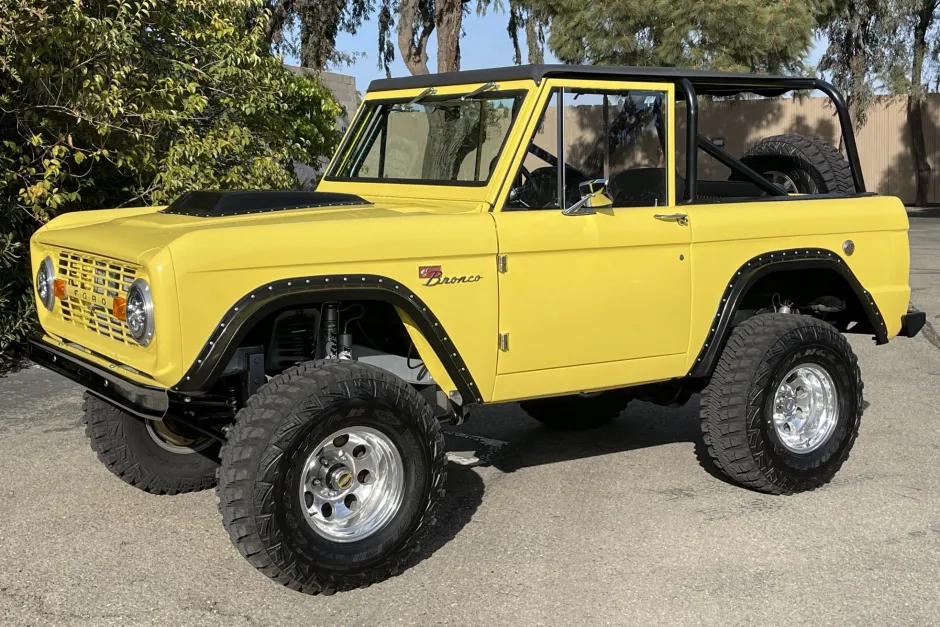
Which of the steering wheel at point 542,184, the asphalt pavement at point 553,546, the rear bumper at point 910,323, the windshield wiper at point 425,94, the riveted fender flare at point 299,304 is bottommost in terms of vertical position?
the asphalt pavement at point 553,546

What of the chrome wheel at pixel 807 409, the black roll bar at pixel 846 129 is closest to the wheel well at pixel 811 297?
the chrome wheel at pixel 807 409

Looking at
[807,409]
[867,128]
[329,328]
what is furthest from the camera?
→ [867,128]

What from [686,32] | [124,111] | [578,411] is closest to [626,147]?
[578,411]

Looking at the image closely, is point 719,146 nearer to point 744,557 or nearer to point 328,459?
point 744,557

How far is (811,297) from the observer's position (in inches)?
248

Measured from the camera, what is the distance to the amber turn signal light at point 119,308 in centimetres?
430

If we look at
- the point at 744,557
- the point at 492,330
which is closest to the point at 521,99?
the point at 492,330

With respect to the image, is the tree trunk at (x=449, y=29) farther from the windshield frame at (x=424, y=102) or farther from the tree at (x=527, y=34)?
the windshield frame at (x=424, y=102)

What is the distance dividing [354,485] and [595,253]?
1.50 metres

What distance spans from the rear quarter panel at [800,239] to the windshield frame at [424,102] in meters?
0.99

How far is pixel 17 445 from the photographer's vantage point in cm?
675

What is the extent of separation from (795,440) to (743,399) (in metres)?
0.56

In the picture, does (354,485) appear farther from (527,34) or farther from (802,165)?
(527,34)

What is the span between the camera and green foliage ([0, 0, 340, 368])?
8.20 m
